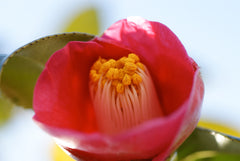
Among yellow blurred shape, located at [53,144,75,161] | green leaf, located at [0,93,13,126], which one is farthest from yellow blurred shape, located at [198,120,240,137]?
green leaf, located at [0,93,13,126]

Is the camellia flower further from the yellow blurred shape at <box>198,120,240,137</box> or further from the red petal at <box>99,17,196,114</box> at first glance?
the yellow blurred shape at <box>198,120,240,137</box>

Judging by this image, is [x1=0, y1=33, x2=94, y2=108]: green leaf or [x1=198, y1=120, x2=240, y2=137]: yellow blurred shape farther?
[x1=198, y1=120, x2=240, y2=137]: yellow blurred shape

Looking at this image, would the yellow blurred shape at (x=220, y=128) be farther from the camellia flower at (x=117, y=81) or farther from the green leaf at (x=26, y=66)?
the green leaf at (x=26, y=66)

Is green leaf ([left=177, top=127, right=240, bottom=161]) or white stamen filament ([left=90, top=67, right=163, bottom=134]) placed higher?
white stamen filament ([left=90, top=67, right=163, bottom=134])

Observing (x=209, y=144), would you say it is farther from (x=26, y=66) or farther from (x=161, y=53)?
(x=26, y=66)

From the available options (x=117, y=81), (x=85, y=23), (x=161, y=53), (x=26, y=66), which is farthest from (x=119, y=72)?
(x=85, y=23)

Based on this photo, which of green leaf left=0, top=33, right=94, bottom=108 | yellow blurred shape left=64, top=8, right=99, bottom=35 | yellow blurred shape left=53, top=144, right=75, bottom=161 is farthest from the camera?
yellow blurred shape left=64, top=8, right=99, bottom=35

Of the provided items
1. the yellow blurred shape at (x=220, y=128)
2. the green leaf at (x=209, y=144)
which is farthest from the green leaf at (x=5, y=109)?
the yellow blurred shape at (x=220, y=128)

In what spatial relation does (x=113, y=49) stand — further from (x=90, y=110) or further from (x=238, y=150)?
(x=238, y=150)

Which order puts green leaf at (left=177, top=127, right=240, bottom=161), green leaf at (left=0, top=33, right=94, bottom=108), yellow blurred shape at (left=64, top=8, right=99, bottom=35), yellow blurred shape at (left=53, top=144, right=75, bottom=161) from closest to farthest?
green leaf at (left=177, top=127, right=240, bottom=161) → green leaf at (left=0, top=33, right=94, bottom=108) → yellow blurred shape at (left=53, top=144, right=75, bottom=161) → yellow blurred shape at (left=64, top=8, right=99, bottom=35)
